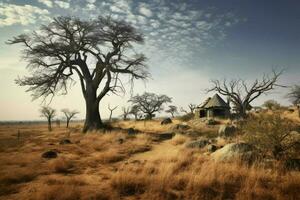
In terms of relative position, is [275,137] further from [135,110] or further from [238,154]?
[135,110]

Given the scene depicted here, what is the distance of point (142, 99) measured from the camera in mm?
54719

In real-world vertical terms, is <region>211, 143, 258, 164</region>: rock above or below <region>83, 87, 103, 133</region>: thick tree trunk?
below

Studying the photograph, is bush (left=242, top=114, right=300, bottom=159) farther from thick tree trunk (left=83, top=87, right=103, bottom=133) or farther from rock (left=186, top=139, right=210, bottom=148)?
thick tree trunk (left=83, top=87, right=103, bottom=133)

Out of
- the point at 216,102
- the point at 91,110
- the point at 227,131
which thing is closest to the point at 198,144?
the point at 227,131

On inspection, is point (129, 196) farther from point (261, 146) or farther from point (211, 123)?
point (211, 123)

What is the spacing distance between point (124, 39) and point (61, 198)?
17.0m

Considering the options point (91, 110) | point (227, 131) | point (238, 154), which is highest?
point (91, 110)

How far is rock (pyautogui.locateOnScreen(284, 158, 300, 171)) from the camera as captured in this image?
21.9ft

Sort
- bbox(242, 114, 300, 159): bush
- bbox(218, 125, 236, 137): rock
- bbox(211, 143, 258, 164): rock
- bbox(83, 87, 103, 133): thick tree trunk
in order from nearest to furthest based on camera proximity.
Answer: bbox(211, 143, 258, 164): rock
bbox(242, 114, 300, 159): bush
bbox(218, 125, 236, 137): rock
bbox(83, 87, 103, 133): thick tree trunk

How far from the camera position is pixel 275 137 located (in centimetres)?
785

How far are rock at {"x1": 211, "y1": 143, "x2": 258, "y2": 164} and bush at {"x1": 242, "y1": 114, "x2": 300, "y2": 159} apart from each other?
1.36ft

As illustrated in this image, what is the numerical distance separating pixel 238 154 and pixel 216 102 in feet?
87.2

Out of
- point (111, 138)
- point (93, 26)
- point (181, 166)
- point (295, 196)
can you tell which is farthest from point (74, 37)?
point (295, 196)

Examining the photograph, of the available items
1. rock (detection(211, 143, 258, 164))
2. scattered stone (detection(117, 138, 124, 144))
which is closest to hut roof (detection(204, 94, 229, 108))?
scattered stone (detection(117, 138, 124, 144))
